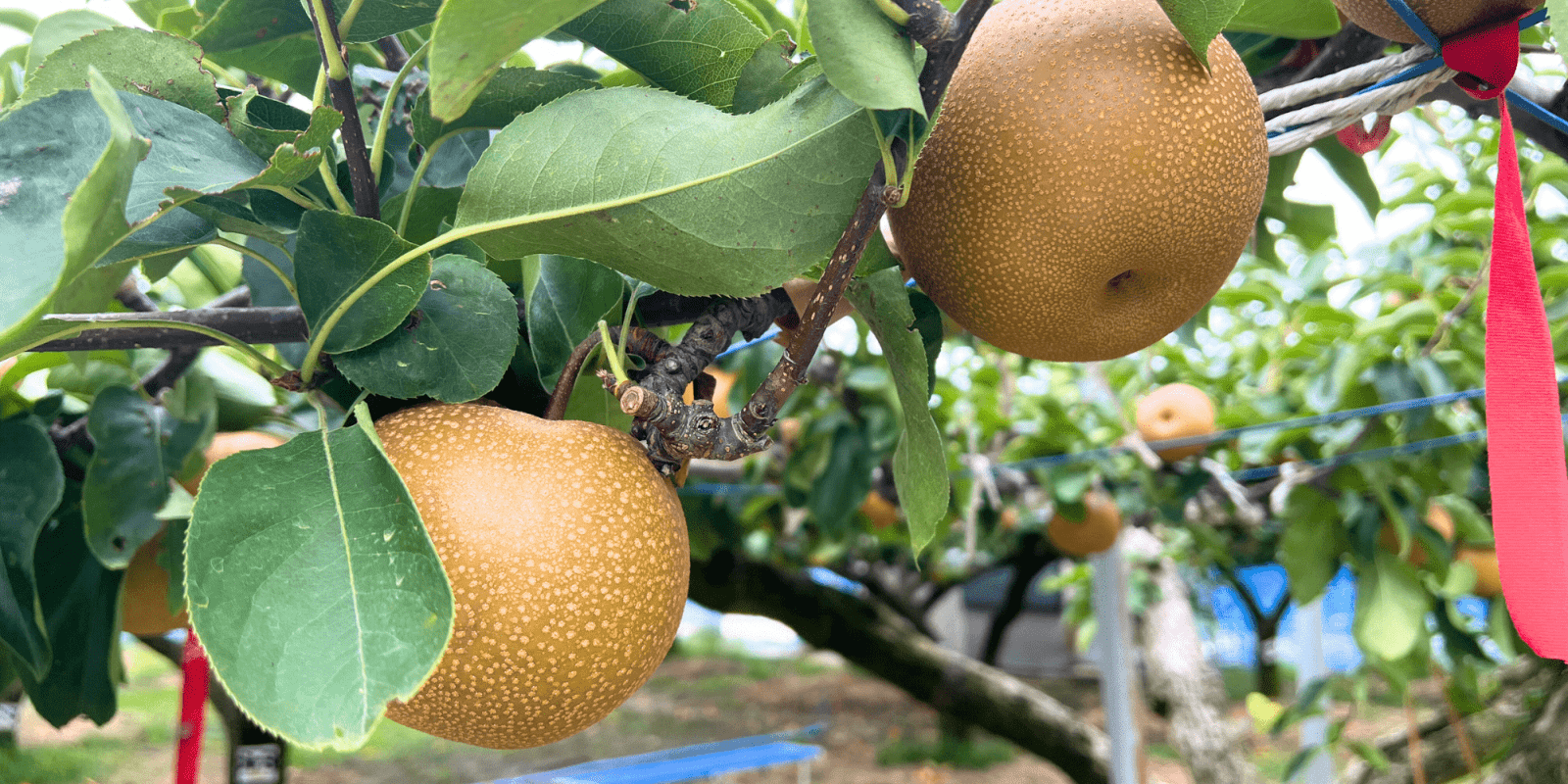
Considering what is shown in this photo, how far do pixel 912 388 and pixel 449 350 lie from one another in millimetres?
192

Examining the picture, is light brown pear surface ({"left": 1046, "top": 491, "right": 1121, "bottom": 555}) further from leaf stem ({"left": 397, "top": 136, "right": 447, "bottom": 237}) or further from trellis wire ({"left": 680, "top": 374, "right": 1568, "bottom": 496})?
leaf stem ({"left": 397, "top": 136, "right": 447, "bottom": 237})

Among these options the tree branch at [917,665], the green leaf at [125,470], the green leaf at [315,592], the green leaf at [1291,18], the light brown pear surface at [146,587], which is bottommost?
the tree branch at [917,665]

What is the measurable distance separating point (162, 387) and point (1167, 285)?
0.71m

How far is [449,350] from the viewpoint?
1.21 feet

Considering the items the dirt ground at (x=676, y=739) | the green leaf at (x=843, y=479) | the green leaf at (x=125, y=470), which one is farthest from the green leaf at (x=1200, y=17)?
the dirt ground at (x=676, y=739)

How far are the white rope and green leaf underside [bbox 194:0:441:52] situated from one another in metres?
0.39

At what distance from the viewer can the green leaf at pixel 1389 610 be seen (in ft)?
4.51

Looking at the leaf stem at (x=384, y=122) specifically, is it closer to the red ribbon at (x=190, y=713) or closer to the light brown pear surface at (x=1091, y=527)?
the red ribbon at (x=190, y=713)

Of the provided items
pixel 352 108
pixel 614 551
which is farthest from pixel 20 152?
pixel 614 551

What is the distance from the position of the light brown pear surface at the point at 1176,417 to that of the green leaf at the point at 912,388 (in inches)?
60.8

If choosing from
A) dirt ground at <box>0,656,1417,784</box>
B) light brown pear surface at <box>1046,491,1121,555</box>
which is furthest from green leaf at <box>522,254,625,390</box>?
dirt ground at <box>0,656,1417,784</box>

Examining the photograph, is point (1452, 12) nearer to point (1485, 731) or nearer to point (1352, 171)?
point (1352, 171)

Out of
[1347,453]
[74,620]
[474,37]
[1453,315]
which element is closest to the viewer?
[474,37]

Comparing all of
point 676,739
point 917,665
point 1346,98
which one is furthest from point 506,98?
point 676,739
